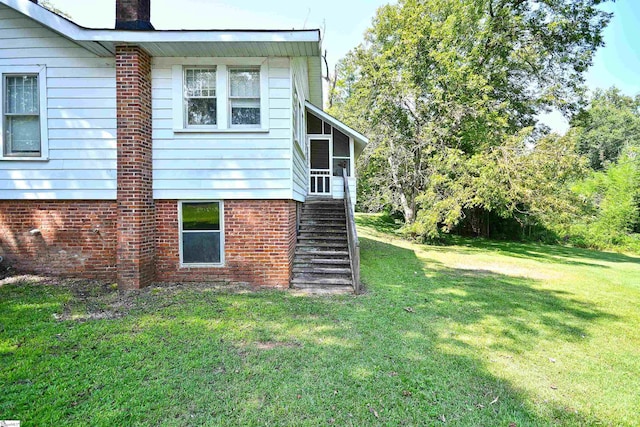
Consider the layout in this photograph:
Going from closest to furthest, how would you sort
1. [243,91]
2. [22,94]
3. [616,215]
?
[22,94]
[243,91]
[616,215]

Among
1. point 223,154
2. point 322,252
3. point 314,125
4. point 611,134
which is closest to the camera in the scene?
point 223,154

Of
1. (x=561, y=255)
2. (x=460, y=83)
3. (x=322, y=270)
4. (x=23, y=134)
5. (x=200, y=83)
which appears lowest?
(x=561, y=255)

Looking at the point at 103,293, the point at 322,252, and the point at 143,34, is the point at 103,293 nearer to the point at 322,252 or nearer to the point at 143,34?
the point at 322,252

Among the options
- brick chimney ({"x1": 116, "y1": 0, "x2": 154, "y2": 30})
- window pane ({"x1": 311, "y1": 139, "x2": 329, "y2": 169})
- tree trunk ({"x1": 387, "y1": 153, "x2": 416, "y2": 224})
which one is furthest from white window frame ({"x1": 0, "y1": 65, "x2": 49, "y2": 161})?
tree trunk ({"x1": 387, "y1": 153, "x2": 416, "y2": 224})

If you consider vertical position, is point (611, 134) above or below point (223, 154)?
above

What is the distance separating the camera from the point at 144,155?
6168 millimetres

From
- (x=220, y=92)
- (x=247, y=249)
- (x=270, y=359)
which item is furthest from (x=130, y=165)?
(x=270, y=359)

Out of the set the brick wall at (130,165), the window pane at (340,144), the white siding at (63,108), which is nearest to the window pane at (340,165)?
the window pane at (340,144)

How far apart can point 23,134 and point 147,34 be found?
3383 millimetres

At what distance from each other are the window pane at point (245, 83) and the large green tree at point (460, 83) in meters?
10.6

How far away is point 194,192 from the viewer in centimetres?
647

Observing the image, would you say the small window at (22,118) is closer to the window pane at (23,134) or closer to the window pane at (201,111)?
the window pane at (23,134)

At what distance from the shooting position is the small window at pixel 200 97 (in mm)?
6500

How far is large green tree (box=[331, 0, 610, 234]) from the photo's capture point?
14.6 metres
